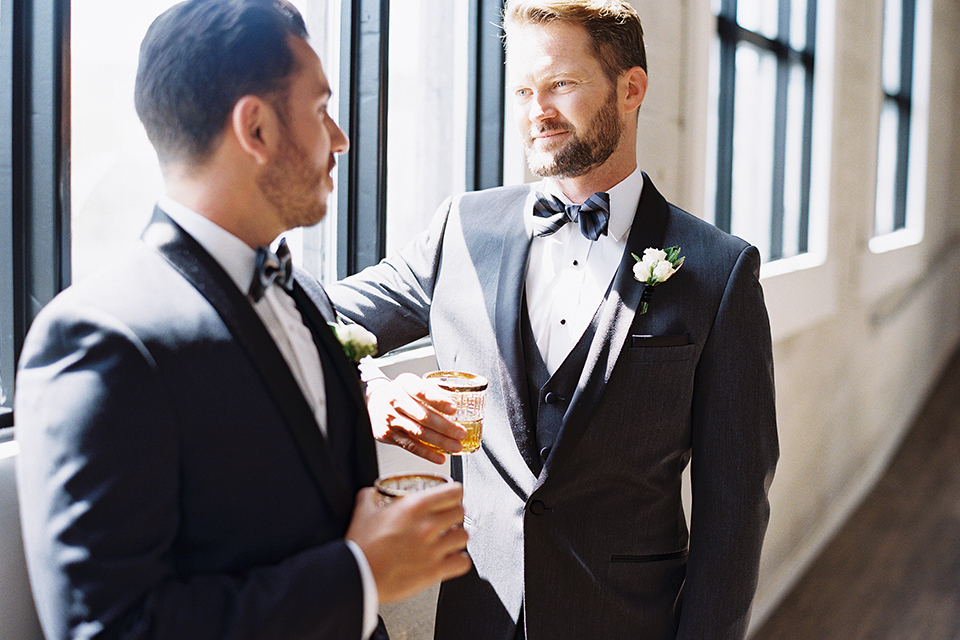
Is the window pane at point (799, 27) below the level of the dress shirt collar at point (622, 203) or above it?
above

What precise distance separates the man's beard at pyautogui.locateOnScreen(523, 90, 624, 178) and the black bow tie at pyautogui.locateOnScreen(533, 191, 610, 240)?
5cm

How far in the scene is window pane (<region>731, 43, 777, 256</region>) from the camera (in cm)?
428

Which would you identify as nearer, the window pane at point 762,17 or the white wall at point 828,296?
the white wall at point 828,296

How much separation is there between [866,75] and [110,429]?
542 centimetres

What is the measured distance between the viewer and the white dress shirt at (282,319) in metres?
0.93

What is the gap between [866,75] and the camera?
529cm

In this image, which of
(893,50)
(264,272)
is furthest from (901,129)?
(264,272)

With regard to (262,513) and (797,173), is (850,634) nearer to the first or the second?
(797,173)

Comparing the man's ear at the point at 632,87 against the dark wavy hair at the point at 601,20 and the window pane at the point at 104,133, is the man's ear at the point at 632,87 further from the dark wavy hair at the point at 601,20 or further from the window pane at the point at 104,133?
the window pane at the point at 104,133

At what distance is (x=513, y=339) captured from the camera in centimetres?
157

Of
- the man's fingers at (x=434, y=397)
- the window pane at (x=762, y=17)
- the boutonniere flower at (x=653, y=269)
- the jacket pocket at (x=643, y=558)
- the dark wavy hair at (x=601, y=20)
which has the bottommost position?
the jacket pocket at (x=643, y=558)

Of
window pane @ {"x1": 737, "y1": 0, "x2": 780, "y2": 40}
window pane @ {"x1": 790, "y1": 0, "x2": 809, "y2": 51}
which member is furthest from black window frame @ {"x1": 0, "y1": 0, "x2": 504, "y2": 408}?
window pane @ {"x1": 790, "y1": 0, "x2": 809, "y2": 51}

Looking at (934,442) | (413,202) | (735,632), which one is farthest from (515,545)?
(934,442)

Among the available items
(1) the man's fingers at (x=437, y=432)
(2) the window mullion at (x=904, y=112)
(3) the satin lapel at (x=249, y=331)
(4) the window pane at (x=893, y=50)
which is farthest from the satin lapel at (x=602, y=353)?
(2) the window mullion at (x=904, y=112)
